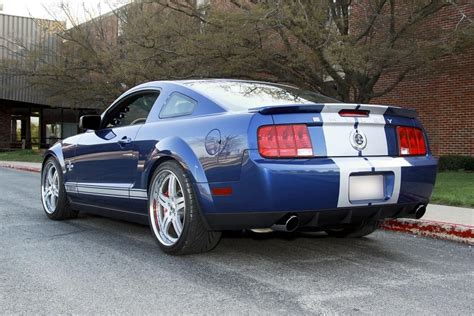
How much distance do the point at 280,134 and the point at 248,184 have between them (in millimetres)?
448

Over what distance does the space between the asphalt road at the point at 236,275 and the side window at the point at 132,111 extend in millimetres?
1217

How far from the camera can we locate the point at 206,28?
11492mm

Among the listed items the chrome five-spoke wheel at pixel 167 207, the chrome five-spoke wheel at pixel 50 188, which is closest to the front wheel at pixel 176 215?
the chrome five-spoke wheel at pixel 167 207

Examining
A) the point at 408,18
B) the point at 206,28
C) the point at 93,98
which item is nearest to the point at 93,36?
the point at 93,98

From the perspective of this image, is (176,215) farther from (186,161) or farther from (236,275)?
(236,275)

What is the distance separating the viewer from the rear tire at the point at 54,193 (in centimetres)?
657

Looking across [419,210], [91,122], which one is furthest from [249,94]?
[91,122]

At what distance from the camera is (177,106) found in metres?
5.00

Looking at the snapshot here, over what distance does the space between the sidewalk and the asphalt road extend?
0.63 feet

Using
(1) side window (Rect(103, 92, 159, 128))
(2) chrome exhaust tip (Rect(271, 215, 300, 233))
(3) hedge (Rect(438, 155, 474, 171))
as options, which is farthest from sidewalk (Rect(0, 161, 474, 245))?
(3) hedge (Rect(438, 155, 474, 171))

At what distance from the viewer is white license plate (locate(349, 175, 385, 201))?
4160 millimetres

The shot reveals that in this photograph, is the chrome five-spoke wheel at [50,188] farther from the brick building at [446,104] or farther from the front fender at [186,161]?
the brick building at [446,104]

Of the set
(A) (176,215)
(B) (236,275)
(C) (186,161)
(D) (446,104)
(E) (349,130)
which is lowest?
(B) (236,275)

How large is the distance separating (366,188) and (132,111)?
2.74 metres
